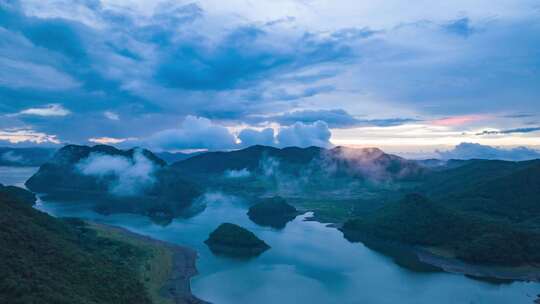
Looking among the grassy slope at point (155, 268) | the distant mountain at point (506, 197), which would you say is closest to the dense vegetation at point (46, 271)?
the grassy slope at point (155, 268)

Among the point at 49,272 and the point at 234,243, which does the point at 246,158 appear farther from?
the point at 49,272

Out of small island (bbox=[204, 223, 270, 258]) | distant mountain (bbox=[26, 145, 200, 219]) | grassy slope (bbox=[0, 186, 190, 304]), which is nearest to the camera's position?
grassy slope (bbox=[0, 186, 190, 304])

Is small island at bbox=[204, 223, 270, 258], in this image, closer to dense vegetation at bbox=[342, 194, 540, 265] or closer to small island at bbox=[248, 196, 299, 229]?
dense vegetation at bbox=[342, 194, 540, 265]

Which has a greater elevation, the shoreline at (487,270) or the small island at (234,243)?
the small island at (234,243)

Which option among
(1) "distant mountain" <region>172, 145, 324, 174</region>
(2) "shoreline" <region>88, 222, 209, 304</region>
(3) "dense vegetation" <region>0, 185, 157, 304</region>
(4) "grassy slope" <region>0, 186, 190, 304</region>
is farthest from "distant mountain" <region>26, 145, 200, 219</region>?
(3) "dense vegetation" <region>0, 185, 157, 304</region>

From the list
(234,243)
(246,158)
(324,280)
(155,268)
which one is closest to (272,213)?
(234,243)

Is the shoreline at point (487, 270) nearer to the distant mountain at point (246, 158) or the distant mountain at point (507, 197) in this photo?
A: the distant mountain at point (507, 197)
